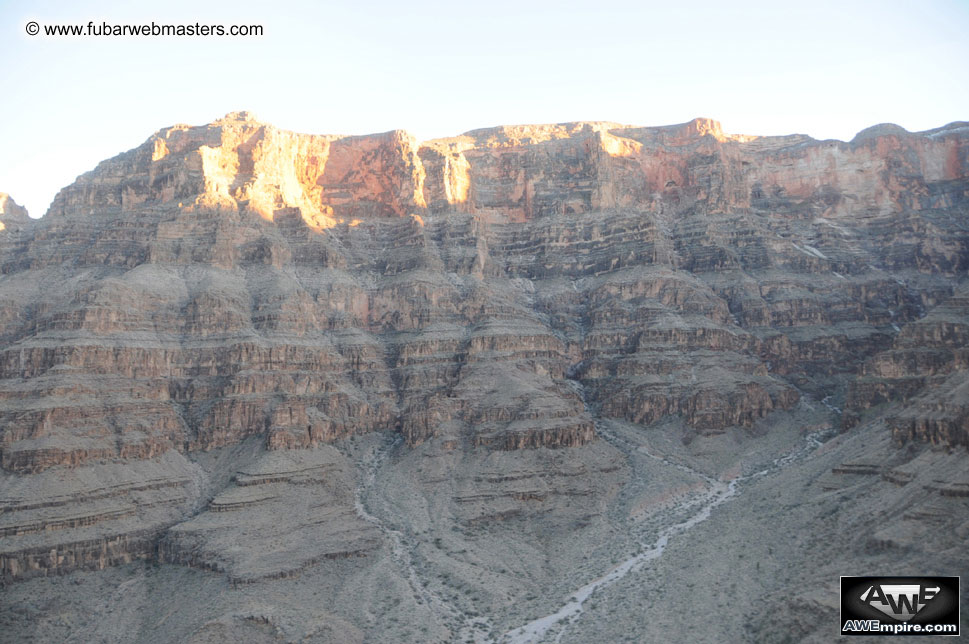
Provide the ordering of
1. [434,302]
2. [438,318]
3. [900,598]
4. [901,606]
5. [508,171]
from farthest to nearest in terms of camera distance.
Result: [508,171]
[434,302]
[438,318]
[900,598]
[901,606]

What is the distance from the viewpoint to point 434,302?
122m

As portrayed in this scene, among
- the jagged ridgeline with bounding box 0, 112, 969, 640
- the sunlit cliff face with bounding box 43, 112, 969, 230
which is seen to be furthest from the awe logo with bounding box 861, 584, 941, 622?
the sunlit cliff face with bounding box 43, 112, 969, 230

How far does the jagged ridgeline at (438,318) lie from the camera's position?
272ft

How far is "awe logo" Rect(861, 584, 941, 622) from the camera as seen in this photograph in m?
47.2

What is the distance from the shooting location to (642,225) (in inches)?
5448

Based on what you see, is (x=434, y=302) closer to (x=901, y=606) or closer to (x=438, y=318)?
(x=438, y=318)

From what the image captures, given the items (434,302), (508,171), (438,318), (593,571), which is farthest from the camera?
(508,171)

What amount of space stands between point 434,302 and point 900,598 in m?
83.0

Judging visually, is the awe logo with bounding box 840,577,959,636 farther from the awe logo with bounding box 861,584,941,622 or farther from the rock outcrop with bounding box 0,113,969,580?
the rock outcrop with bounding box 0,113,969,580

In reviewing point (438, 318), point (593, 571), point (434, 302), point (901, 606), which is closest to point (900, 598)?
point (901, 606)

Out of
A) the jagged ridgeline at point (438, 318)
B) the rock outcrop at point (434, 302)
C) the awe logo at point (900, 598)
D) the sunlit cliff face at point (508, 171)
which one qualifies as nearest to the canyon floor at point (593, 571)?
the awe logo at point (900, 598)

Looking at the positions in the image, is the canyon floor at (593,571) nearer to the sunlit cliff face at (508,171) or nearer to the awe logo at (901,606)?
the awe logo at (901,606)

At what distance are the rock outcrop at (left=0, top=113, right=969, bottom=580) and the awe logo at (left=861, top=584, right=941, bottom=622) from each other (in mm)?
21192

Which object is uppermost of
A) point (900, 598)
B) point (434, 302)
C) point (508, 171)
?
point (508, 171)
